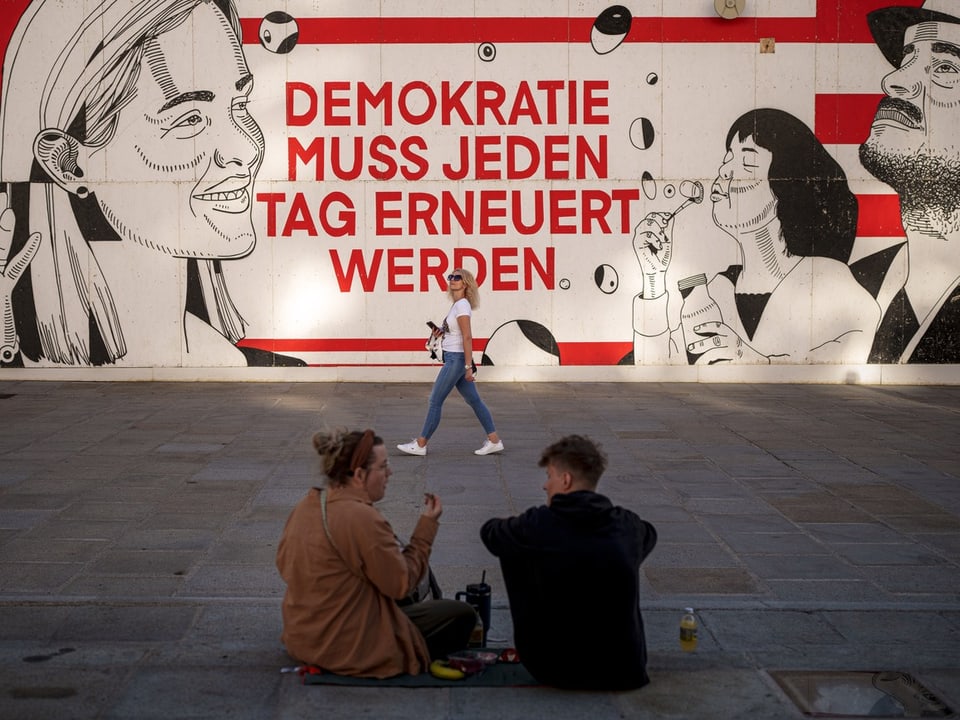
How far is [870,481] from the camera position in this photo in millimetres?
9836

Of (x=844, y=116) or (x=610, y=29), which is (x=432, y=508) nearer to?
(x=610, y=29)

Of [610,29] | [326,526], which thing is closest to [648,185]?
[610,29]

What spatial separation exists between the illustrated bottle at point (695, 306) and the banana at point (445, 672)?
11.8 metres

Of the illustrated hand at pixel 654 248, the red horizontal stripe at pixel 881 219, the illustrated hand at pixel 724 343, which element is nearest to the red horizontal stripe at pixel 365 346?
the illustrated hand at pixel 654 248

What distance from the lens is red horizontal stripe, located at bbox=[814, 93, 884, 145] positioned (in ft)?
53.9

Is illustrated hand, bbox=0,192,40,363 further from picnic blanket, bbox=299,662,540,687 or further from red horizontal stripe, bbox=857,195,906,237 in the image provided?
picnic blanket, bbox=299,662,540,687

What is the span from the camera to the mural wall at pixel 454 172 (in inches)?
643

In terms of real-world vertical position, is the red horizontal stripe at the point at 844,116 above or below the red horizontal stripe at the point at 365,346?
above

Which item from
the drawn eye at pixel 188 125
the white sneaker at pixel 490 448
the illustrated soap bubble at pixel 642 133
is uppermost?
the drawn eye at pixel 188 125

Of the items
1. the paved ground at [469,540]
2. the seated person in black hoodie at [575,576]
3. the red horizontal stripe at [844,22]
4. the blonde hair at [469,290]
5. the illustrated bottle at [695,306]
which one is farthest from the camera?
the illustrated bottle at [695,306]

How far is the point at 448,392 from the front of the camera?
11.0 m

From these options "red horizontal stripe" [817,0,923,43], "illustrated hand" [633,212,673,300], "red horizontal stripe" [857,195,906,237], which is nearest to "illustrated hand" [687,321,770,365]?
"illustrated hand" [633,212,673,300]

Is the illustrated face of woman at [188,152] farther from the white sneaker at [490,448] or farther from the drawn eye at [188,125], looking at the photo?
the white sneaker at [490,448]

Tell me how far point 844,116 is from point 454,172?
5.45 meters
